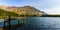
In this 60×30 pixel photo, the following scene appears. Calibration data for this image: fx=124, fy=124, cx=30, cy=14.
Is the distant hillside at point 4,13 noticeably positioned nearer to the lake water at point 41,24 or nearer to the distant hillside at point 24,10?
the distant hillside at point 24,10

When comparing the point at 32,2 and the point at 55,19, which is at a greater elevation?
the point at 32,2

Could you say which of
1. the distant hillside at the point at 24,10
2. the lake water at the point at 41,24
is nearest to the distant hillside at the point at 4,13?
the distant hillside at the point at 24,10

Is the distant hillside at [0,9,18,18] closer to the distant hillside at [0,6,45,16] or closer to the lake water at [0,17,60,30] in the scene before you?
the distant hillside at [0,6,45,16]

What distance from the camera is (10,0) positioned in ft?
12.0

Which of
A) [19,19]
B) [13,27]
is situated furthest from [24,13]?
[13,27]

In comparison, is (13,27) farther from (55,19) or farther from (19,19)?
(55,19)

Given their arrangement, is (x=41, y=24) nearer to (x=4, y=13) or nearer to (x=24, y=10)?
(x=24, y=10)

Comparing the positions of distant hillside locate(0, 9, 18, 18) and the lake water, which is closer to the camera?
distant hillside locate(0, 9, 18, 18)

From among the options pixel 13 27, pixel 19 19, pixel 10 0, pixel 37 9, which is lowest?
pixel 13 27

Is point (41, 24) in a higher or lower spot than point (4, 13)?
lower

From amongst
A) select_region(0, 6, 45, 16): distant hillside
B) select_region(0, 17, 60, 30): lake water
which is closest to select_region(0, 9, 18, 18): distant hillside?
select_region(0, 6, 45, 16): distant hillside

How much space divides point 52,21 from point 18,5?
114 centimetres

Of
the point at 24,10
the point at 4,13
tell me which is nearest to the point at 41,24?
the point at 24,10

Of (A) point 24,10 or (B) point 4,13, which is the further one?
(A) point 24,10
